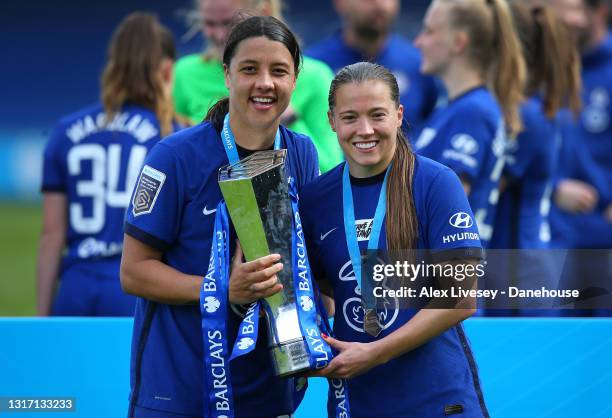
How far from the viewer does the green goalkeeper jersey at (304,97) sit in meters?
5.22

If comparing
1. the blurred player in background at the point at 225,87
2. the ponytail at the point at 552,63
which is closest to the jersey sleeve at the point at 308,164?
the blurred player in background at the point at 225,87

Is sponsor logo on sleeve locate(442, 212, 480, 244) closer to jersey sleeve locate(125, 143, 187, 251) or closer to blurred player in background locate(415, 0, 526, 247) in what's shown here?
jersey sleeve locate(125, 143, 187, 251)

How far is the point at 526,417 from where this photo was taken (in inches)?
162

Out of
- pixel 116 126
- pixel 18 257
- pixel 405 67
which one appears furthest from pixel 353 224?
pixel 18 257

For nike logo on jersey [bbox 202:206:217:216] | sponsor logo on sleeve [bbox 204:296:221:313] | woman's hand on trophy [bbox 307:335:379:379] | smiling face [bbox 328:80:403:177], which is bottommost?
woman's hand on trophy [bbox 307:335:379:379]

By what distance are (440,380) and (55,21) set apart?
2600 centimetres

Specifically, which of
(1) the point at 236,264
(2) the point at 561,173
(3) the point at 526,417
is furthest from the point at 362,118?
(2) the point at 561,173

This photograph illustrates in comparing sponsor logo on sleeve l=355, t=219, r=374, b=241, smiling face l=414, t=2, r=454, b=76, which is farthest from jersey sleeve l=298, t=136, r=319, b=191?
smiling face l=414, t=2, r=454, b=76

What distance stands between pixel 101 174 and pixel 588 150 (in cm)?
409

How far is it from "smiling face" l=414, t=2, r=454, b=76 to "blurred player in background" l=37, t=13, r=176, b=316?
1.30 m

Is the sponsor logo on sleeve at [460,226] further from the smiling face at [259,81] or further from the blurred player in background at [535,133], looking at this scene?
the blurred player in background at [535,133]

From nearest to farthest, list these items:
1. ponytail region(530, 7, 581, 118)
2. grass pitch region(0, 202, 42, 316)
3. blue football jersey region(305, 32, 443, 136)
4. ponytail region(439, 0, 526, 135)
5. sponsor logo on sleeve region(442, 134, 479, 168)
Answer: sponsor logo on sleeve region(442, 134, 479, 168) → ponytail region(439, 0, 526, 135) → ponytail region(530, 7, 581, 118) → blue football jersey region(305, 32, 443, 136) → grass pitch region(0, 202, 42, 316)

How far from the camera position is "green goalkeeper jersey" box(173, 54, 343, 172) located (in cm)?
522

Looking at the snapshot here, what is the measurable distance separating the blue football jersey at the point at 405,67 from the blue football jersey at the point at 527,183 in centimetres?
77
